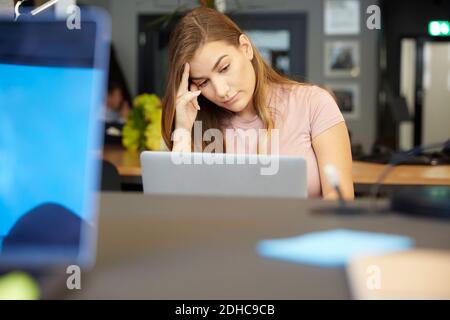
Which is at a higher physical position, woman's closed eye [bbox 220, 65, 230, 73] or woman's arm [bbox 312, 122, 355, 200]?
woman's closed eye [bbox 220, 65, 230, 73]

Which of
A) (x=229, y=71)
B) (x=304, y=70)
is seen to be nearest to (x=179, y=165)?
(x=229, y=71)

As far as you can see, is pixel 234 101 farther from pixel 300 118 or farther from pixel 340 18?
pixel 340 18

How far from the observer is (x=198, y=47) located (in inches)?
30.2

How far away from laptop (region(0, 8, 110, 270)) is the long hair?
48 centimetres

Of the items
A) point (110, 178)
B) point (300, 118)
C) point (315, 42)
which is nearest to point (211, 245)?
point (300, 118)

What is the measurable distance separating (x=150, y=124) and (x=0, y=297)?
121cm

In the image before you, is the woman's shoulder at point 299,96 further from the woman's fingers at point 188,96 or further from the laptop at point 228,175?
the laptop at point 228,175

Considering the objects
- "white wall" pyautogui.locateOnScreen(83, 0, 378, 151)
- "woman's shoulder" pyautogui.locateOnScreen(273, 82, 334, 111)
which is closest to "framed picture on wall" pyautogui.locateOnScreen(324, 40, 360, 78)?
"white wall" pyautogui.locateOnScreen(83, 0, 378, 151)

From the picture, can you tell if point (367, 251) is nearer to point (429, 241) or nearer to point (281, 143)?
point (429, 241)

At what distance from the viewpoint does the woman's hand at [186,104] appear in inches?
30.6

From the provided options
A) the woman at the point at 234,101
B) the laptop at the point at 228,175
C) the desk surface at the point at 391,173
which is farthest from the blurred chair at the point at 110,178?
the laptop at the point at 228,175

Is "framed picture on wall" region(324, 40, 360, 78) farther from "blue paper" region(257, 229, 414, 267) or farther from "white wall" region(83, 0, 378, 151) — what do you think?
"blue paper" region(257, 229, 414, 267)

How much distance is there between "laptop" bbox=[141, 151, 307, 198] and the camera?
0.44 metres

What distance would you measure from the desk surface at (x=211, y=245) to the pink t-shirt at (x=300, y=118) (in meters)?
0.36
